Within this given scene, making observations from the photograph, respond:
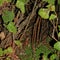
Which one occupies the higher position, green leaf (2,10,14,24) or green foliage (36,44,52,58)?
green leaf (2,10,14,24)

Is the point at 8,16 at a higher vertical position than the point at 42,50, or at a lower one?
higher

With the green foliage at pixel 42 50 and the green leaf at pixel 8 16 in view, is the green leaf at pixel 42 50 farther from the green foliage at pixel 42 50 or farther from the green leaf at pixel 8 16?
the green leaf at pixel 8 16

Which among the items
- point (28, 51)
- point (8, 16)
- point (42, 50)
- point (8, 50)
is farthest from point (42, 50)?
point (8, 16)

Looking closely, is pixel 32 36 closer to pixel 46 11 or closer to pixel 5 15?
pixel 5 15

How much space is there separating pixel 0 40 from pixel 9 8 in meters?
0.30

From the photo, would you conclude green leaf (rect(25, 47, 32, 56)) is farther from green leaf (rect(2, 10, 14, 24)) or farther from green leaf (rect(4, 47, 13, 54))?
green leaf (rect(2, 10, 14, 24))

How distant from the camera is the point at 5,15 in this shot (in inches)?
47.9

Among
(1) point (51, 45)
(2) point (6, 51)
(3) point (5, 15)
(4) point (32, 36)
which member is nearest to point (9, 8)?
(3) point (5, 15)

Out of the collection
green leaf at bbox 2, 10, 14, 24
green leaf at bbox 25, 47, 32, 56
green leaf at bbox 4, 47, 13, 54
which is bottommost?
green leaf at bbox 25, 47, 32, 56

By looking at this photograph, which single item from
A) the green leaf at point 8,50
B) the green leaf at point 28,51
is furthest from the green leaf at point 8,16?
the green leaf at point 28,51

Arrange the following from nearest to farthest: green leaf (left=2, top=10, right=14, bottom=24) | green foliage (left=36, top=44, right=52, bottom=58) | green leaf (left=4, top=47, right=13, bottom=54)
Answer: green leaf (left=2, top=10, right=14, bottom=24) → green leaf (left=4, top=47, right=13, bottom=54) → green foliage (left=36, top=44, right=52, bottom=58)

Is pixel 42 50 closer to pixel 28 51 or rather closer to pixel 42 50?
pixel 42 50

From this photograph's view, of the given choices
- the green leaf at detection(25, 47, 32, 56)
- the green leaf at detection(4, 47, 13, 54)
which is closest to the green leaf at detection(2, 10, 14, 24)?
the green leaf at detection(4, 47, 13, 54)

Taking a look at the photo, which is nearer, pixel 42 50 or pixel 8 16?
pixel 8 16
